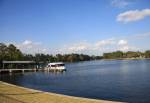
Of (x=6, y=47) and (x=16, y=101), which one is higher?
(x=6, y=47)

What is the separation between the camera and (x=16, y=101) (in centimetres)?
1992

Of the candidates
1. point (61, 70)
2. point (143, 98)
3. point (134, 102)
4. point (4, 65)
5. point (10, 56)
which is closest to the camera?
point (134, 102)

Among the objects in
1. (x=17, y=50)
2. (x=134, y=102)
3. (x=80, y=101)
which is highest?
(x=17, y=50)

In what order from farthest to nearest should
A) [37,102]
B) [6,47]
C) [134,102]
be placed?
[6,47] → [134,102] → [37,102]

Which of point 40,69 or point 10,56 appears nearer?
point 40,69

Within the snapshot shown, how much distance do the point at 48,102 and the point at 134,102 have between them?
13.9 m

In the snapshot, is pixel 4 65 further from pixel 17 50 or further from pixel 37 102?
pixel 37 102

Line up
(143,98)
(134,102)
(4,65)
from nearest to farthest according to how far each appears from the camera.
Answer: (134,102)
(143,98)
(4,65)

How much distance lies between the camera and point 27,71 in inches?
4584

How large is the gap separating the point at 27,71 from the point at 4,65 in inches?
820

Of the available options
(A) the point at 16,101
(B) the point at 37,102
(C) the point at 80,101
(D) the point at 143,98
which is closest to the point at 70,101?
(C) the point at 80,101

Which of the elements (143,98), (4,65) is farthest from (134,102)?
(4,65)

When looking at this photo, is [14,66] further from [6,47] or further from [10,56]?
[6,47]

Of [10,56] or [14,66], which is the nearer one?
[14,66]
